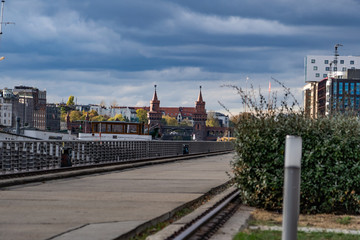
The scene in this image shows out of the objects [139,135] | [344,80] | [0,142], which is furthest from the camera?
[344,80]

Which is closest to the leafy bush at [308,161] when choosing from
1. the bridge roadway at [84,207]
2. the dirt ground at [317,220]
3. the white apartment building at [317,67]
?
the dirt ground at [317,220]

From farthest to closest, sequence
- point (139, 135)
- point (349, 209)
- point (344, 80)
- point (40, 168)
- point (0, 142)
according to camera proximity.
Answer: point (344, 80), point (139, 135), point (40, 168), point (0, 142), point (349, 209)

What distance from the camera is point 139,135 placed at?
5400 centimetres

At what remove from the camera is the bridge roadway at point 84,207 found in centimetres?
816

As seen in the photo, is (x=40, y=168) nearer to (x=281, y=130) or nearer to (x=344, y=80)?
(x=281, y=130)

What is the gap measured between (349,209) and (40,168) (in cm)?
1396

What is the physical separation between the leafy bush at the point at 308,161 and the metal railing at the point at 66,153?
33.0 inches

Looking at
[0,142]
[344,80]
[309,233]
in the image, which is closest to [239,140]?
[309,233]

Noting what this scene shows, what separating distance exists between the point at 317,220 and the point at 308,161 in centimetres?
126

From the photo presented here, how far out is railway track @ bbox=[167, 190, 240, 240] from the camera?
8177 mm

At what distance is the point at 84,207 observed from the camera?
1119cm

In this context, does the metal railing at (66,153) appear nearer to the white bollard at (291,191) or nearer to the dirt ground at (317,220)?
the dirt ground at (317,220)

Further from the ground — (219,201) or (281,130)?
(281,130)

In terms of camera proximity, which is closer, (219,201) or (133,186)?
(219,201)
